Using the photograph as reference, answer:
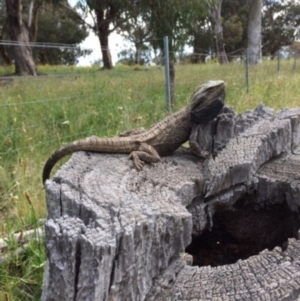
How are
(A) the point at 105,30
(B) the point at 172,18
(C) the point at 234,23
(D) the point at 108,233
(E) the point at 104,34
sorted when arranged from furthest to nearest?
1. (C) the point at 234,23
2. (E) the point at 104,34
3. (A) the point at 105,30
4. (B) the point at 172,18
5. (D) the point at 108,233

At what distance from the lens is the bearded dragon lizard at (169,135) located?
Result: 8.13 feet

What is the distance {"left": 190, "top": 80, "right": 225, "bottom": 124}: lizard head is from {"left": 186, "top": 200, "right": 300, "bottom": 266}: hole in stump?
0.54 m

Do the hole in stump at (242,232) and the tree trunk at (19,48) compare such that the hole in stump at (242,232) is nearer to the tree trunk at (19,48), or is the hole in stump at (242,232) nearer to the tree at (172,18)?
the tree at (172,18)

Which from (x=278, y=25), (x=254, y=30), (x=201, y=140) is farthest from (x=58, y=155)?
(x=278, y=25)

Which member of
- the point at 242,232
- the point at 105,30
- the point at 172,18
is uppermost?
the point at 172,18

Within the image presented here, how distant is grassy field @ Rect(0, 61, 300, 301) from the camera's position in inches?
104

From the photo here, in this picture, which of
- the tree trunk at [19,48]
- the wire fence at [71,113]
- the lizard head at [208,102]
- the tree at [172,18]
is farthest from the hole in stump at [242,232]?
the tree trunk at [19,48]

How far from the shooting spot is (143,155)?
2443mm

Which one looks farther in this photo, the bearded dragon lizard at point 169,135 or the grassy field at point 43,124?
the grassy field at point 43,124

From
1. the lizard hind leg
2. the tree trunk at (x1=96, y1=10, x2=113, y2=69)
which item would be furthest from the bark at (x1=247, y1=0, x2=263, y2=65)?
the lizard hind leg

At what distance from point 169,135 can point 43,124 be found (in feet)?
9.17

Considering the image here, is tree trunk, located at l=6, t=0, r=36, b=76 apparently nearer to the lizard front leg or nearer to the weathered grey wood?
the lizard front leg

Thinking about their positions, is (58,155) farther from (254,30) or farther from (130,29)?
(130,29)

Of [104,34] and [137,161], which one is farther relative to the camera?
[104,34]
